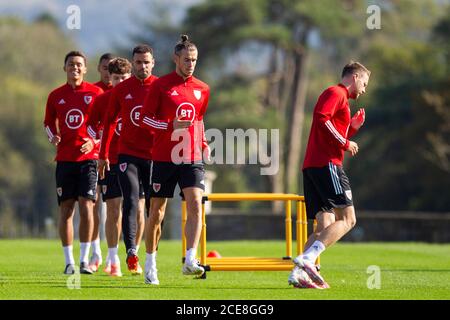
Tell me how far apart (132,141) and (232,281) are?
1910 millimetres

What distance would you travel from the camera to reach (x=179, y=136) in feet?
40.5

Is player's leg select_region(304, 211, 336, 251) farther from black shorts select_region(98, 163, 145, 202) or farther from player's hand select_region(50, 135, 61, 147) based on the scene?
player's hand select_region(50, 135, 61, 147)

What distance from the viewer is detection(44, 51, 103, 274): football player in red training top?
14.1 meters

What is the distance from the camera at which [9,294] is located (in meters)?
11.3

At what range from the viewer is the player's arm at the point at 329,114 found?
11922 mm

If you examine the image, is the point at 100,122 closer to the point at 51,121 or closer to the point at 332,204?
the point at 51,121

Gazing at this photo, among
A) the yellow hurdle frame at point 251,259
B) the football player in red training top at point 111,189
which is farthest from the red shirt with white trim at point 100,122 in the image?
the yellow hurdle frame at point 251,259

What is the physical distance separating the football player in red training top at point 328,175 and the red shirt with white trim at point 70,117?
319 cm

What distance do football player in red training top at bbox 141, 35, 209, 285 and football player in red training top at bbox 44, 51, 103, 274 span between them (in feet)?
6.06

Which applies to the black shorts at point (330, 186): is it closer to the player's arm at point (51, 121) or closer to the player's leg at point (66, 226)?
the player's leg at point (66, 226)

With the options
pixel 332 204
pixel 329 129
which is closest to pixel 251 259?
pixel 332 204

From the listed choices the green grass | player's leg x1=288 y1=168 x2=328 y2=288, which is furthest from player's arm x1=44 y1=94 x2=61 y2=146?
player's leg x1=288 y1=168 x2=328 y2=288
